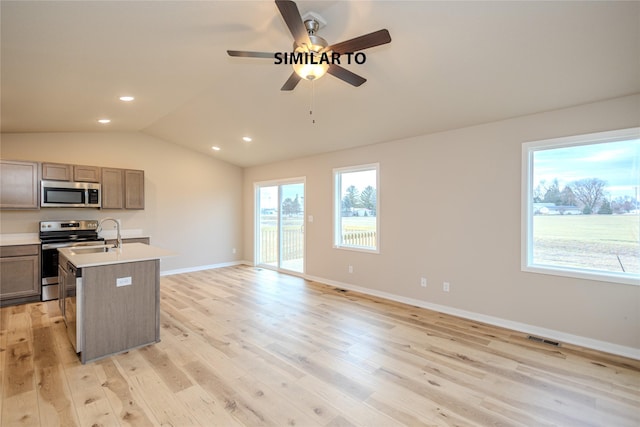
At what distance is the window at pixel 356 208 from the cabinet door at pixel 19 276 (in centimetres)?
462

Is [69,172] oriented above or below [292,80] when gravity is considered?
below

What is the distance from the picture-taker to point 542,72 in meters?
2.62

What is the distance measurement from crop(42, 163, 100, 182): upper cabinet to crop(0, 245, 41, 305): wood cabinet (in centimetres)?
111

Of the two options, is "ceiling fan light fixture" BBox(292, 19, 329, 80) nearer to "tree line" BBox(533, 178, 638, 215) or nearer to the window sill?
"tree line" BBox(533, 178, 638, 215)

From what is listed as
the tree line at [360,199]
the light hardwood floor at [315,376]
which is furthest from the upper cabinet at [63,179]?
the tree line at [360,199]

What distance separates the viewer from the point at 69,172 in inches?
188

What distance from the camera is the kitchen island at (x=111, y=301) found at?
2.70 meters

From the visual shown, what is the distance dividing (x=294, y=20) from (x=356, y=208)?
3.66m

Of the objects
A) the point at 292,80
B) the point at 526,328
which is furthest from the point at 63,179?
the point at 526,328

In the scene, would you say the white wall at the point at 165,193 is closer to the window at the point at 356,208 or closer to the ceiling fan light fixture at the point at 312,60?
the window at the point at 356,208

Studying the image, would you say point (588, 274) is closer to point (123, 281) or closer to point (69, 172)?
point (123, 281)

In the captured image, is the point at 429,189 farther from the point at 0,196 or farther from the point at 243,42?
the point at 0,196

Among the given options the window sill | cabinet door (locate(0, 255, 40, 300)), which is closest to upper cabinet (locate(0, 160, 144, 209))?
cabinet door (locate(0, 255, 40, 300))

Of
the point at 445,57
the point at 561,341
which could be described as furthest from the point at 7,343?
the point at 561,341
